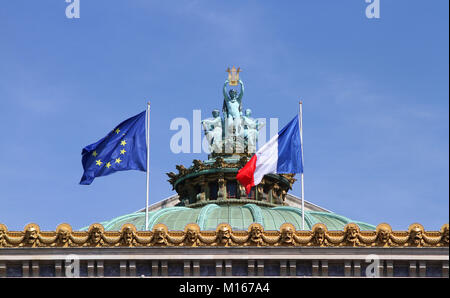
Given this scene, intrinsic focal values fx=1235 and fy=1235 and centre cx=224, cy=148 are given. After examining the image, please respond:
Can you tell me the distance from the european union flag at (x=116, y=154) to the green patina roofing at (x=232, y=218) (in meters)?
5.02

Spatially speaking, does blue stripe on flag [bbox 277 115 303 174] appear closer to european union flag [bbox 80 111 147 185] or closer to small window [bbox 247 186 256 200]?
european union flag [bbox 80 111 147 185]

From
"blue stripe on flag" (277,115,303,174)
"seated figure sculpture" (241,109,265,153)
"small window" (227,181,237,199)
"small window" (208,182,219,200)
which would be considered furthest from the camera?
"seated figure sculpture" (241,109,265,153)

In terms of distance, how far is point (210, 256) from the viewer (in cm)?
6562

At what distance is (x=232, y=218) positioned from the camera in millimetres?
76750

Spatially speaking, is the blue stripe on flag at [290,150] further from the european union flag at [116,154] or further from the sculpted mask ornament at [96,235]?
the sculpted mask ornament at [96,235]

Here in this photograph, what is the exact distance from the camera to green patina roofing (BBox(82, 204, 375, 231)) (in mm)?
75875

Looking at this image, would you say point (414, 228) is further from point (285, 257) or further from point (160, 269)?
point (160, 269)

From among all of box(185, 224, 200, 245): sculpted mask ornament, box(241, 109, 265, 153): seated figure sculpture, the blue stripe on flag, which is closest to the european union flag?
the blue stripe on flag

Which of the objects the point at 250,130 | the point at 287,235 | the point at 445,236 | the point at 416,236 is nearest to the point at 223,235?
the point at 287,235

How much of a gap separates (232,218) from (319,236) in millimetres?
11693

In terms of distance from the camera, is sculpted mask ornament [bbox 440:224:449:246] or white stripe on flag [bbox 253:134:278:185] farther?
white stripe on flag [bbox 253:134:278:185]

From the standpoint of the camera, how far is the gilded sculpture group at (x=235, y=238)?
6606 cm
